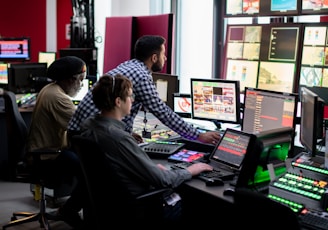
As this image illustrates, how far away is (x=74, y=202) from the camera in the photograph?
314 centimetres

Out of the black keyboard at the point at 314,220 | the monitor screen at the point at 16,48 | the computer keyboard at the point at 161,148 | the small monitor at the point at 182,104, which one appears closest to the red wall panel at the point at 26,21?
the monitor screen at the point at 16,48

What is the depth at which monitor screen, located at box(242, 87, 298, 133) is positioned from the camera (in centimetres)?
296

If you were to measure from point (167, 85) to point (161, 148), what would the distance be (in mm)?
1019

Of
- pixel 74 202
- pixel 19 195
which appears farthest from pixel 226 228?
pixel 19 195

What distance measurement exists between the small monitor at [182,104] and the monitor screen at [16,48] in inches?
142

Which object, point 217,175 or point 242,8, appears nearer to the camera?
point 217,175

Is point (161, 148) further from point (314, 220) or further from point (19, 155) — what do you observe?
point (314, 220)

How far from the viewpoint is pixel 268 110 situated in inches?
122

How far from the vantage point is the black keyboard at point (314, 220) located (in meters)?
1.92

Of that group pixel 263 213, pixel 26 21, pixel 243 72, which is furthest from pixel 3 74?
pixel 263 213

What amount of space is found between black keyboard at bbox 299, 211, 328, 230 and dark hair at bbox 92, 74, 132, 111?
104cm

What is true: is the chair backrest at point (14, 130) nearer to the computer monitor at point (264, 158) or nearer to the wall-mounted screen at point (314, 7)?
the computer monitor at point (264, 158)

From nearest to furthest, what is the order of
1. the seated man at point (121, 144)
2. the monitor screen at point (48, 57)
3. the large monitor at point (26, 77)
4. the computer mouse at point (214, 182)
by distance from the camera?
the seated man at point (121, 144)
the computer mouse at point (214, 182)
the large monitor at point (26, 77)
the monitor screen at point (48, 57)

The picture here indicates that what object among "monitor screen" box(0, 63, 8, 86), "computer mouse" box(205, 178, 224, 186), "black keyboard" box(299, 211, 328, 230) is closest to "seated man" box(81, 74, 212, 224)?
"computer mouse" box(205, 178, 224, 186)
